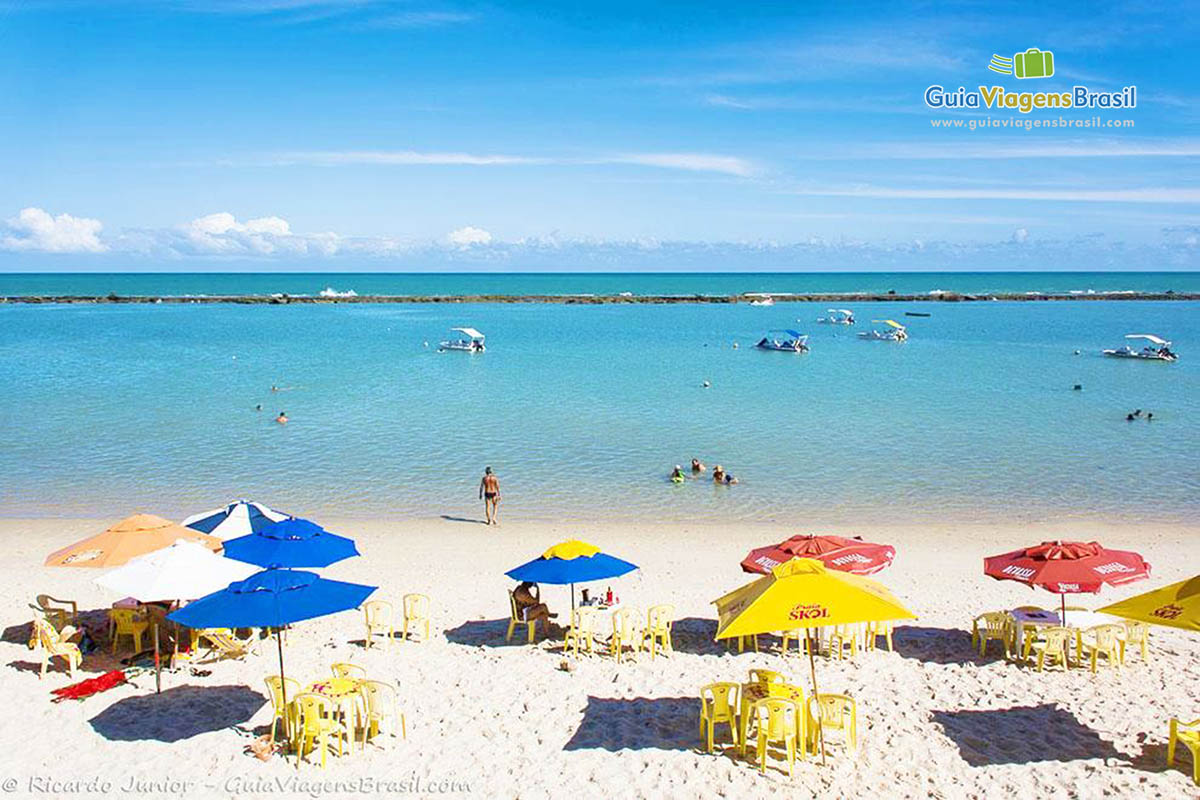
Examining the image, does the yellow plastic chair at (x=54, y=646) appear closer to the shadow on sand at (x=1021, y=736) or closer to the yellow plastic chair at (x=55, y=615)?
the yellow plastic chair at (x=55, y=615)

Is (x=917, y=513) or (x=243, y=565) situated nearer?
(x=243, y=565)

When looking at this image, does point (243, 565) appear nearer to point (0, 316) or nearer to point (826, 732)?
point (826, 732)

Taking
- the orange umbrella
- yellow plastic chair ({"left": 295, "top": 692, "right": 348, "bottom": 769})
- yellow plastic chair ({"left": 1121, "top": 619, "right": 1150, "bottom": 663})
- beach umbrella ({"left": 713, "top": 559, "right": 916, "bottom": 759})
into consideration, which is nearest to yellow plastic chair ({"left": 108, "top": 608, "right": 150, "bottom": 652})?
the orange umbrella

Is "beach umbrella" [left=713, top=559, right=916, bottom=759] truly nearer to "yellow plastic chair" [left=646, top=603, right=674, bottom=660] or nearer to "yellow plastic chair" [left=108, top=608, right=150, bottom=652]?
"yellow plastic chair" [left=646, top=603, right=674, bottom=660]

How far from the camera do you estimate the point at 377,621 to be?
1180 cm

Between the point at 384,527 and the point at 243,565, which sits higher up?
the point at 243,565

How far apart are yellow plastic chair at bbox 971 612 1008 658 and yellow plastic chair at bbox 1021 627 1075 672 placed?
0.27m

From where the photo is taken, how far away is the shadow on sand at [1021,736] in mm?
8383

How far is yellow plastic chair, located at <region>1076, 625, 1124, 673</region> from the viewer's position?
10.4 meters

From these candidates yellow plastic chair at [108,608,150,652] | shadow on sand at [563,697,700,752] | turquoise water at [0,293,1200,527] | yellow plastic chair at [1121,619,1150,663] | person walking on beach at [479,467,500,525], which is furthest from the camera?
turquoise water at [0,293,1200,527]

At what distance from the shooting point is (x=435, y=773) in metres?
8.23

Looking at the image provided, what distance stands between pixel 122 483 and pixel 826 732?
19.5 m

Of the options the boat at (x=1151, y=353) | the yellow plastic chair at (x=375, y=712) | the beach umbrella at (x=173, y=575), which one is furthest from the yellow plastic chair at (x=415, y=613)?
the boat at (x=1151, y=353)

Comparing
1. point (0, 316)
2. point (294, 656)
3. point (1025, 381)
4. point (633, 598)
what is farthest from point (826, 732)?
point (0, 316)
